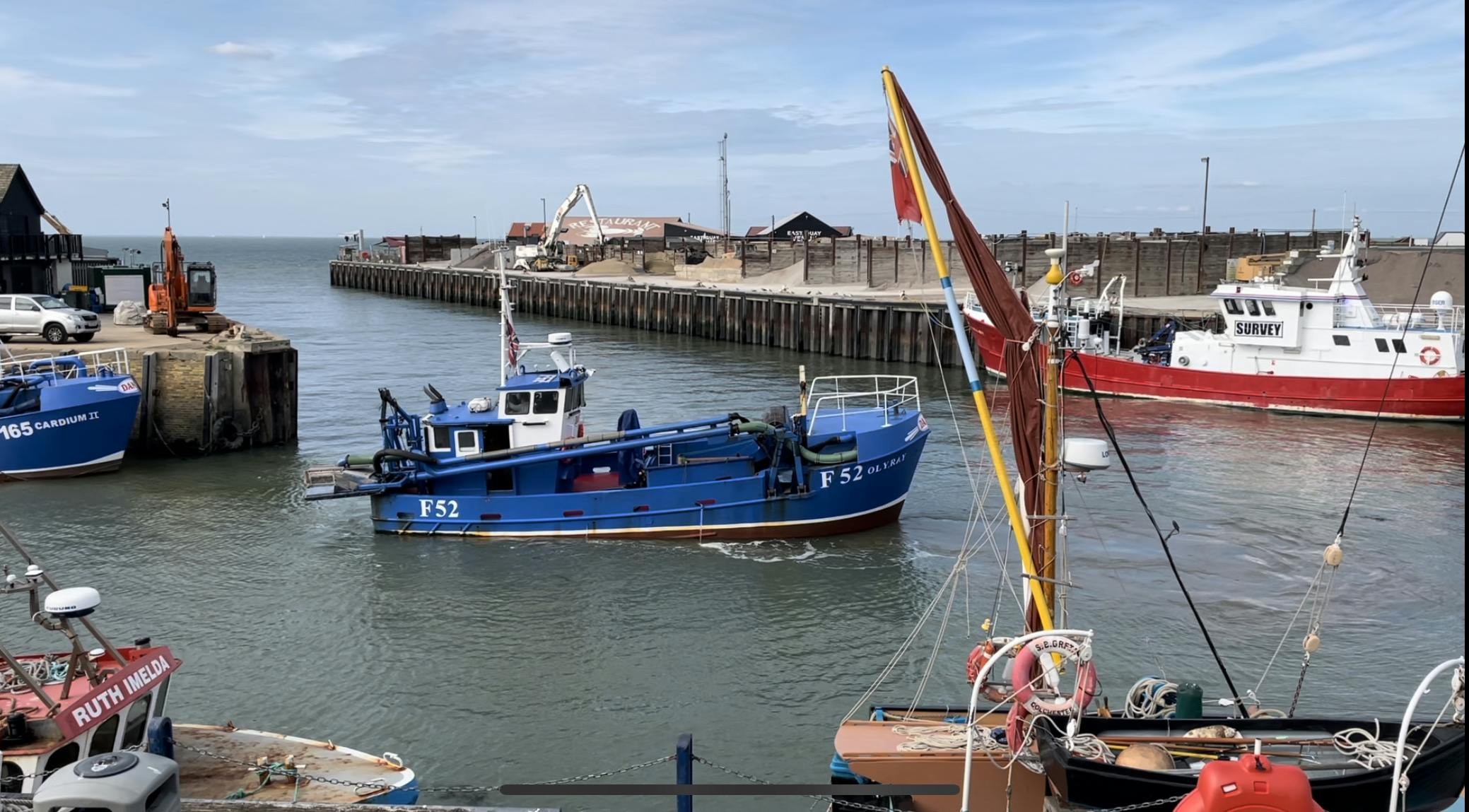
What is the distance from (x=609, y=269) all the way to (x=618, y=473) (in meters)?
72.5

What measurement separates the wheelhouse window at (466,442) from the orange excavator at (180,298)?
1910 cm

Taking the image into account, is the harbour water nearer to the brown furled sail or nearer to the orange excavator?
the brown furled sail

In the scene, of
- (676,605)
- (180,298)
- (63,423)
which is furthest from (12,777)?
(180,298)

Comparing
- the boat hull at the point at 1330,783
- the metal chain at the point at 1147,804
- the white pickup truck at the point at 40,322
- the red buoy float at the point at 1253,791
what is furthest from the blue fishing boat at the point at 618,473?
the white pickup truck at the point at 40,322

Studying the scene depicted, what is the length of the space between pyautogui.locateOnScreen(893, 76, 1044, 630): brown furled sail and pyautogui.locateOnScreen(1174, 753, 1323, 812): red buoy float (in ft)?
13.9

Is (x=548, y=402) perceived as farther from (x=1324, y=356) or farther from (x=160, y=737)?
(x=1324, y=356)

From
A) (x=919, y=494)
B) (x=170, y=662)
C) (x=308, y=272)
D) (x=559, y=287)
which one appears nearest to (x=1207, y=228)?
(x=559, y=287)

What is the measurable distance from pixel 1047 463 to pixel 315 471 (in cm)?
1695

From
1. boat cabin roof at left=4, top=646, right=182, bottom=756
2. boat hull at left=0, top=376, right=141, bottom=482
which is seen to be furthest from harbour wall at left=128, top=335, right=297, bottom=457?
boat cabin roof at left=4, top=646, right=182, bottom=756

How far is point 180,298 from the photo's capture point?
40.6 meters

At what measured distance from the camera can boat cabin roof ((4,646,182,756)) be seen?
9.63 metres

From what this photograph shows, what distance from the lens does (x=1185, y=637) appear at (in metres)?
18.2

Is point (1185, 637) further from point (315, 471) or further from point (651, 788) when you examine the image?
point (315, 471)

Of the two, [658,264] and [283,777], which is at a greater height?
[658,264]
